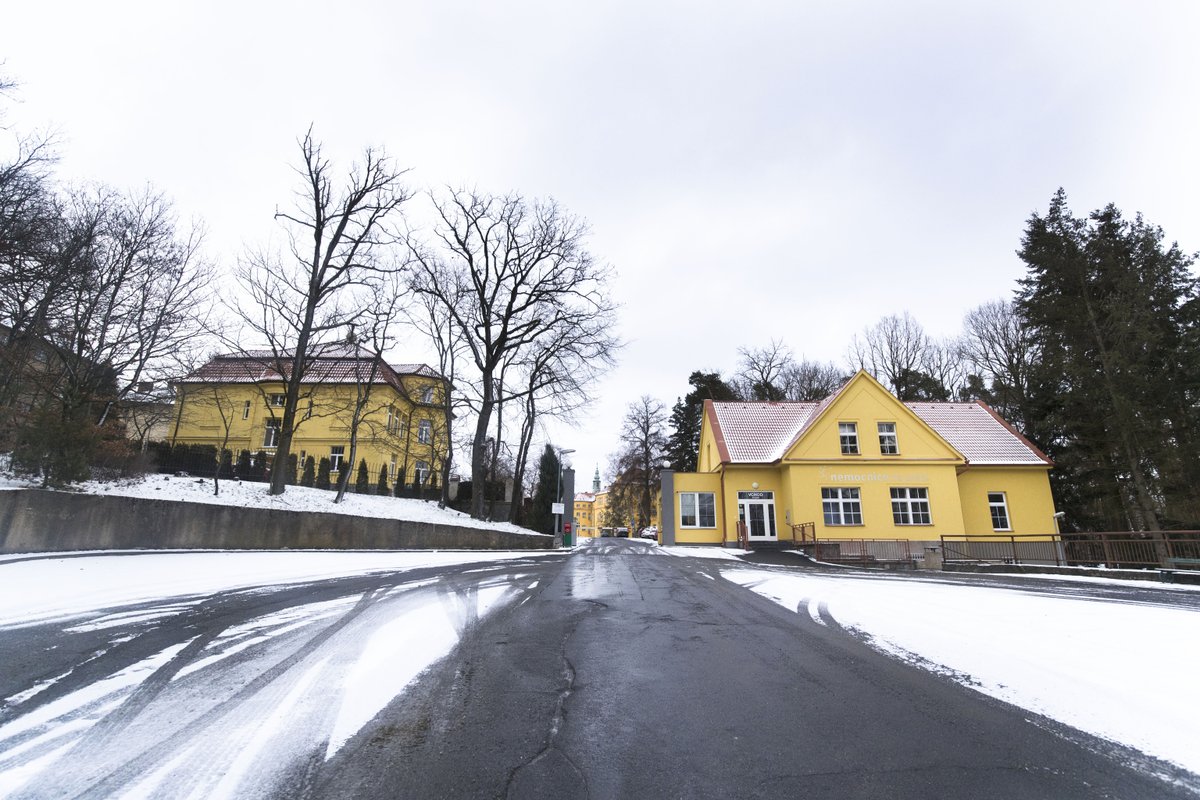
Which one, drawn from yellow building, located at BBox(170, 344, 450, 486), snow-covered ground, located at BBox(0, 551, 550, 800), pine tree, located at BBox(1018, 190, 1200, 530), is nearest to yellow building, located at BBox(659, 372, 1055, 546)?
pine tree, located at BBox(1018, 190, 1200, 530)

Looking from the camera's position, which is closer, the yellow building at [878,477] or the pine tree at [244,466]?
the pine tree at [244,466]

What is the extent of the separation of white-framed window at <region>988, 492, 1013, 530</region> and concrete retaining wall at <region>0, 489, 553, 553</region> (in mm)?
28875

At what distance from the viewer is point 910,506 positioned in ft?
91.3

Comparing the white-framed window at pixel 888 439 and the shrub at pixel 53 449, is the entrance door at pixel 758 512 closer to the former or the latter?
the white-framed window at pixel 888 439

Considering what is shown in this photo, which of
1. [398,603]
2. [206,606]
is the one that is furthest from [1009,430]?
[206,606]

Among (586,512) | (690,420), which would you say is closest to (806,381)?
(690,420)

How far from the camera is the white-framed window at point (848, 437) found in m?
28.7

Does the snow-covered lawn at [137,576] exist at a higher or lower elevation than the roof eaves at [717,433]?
lower

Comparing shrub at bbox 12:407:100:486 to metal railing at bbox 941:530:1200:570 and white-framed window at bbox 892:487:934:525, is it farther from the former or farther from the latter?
white-framed window at bbox 892:487:934:525

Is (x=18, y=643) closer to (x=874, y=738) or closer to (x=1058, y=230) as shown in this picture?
(x=874, y=738)

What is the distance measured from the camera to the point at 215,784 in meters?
2.69

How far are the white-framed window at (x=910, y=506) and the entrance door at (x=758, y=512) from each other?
5892 mm

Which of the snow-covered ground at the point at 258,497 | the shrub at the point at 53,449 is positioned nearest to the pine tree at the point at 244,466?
the snow-covered ground at the point at 258,497

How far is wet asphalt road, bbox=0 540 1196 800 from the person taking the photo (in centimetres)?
281
